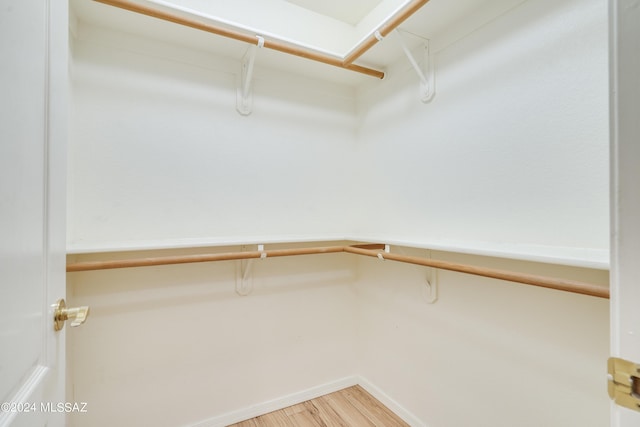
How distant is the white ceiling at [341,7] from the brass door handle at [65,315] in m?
1.90

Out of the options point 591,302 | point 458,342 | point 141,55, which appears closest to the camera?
point 591,302

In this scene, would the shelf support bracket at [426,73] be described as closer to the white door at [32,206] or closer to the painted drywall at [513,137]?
the painted drywall at [513,137]

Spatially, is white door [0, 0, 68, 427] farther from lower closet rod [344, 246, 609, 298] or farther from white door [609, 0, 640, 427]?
lower closet rod [344, 246, 609, 298]

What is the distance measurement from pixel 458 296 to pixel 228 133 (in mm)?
1462

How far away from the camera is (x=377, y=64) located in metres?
1.73

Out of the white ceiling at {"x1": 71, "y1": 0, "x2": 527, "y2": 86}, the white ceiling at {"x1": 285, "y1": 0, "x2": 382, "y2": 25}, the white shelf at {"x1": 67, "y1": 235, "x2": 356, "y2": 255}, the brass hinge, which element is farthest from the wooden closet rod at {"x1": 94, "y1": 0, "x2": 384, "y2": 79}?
the brass hinge

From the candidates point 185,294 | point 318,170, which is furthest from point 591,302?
point 185,294

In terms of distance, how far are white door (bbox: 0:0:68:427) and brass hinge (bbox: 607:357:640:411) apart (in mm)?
820

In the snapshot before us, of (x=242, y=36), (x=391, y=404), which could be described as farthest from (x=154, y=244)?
(x=391, y=404)

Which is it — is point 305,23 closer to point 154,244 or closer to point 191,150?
point 191,150

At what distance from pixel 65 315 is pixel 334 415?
1532mm

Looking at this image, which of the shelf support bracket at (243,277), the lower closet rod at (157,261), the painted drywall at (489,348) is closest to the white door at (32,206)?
the lower closet rod at (157,261)

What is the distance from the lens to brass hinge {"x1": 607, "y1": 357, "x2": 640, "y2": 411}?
0.38 m

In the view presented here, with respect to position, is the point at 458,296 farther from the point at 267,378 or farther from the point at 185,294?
the point at 185,294
